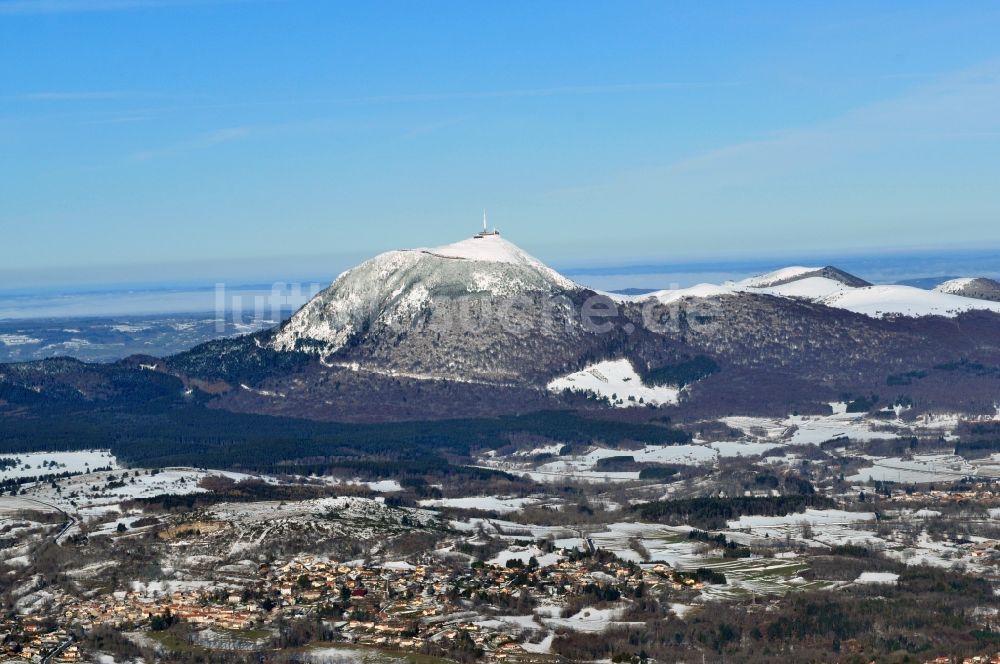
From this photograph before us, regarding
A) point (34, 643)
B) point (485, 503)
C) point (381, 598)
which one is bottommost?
point (34, 643)

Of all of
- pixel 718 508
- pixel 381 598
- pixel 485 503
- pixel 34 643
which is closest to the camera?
pixel 34 643

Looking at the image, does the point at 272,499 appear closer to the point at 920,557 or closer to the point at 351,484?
the point at 351,484

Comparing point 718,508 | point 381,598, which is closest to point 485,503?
point 718,508

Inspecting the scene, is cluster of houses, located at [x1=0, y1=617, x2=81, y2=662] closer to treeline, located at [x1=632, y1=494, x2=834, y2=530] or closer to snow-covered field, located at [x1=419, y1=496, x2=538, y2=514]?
snow-covered field, located at [x1=419, y1=496, x2=538, y2=514]

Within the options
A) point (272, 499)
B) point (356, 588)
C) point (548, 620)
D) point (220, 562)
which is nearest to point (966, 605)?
point (548, 620)

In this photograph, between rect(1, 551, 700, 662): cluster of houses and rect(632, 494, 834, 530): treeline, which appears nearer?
rect(1, 551, 700, 662): cluster of houses

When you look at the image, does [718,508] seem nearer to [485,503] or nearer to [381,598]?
[485,503]

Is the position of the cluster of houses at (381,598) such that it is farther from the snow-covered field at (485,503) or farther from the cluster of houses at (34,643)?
the snow-covered field at (485,503)

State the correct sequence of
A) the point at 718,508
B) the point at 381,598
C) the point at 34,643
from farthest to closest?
the point at 718,508 < the point at 381,598 < the point at 34,643

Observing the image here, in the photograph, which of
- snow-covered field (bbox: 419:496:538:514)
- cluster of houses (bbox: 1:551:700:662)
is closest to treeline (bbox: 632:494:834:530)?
snow-covered field (bbox: 419:496:538:514)
